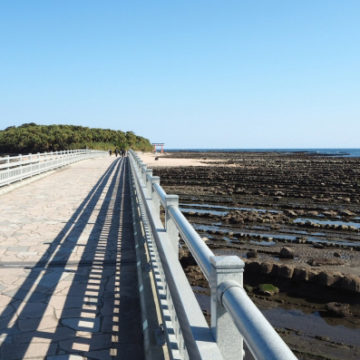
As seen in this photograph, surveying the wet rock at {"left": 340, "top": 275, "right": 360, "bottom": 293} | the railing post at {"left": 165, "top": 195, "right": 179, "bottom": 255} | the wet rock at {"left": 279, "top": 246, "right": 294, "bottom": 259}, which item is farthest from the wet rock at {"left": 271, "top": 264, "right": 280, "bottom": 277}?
the railing post at {"left": 165, "top": 195, "right": 179, "bottom": 255}

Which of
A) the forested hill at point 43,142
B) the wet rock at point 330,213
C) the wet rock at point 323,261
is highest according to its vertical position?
the forested hill at point 43,142

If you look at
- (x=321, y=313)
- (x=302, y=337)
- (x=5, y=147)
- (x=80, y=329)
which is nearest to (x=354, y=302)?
(x=321, y=313)

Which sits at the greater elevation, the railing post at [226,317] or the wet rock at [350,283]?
the railing post at [226,317]

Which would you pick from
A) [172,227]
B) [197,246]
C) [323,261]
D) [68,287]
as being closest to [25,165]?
[323,261]

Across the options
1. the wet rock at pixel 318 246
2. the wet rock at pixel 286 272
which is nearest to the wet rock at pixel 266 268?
the wet rock at pixel 286 272

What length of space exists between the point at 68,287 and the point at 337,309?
4489mm

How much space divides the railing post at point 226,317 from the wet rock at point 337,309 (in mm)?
5485

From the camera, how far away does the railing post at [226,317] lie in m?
2.07

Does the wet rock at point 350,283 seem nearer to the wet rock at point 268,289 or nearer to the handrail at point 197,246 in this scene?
the wet rock at point 268,289


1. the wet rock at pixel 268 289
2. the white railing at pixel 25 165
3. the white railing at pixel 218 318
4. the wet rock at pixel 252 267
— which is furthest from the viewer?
the white railing at pixel 25 165

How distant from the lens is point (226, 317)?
2.11 metres

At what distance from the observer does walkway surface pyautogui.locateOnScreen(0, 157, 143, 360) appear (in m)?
3.82

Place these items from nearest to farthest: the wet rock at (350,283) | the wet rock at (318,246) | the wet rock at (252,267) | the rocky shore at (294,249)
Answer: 1. the rocky shore at (294,249)
2. the wet rock at (350,283)
3. the wet rock at (252,267)
4. the wet rock at (318,246)

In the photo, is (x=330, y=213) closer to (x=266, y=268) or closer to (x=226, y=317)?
(x=266, y=268)
